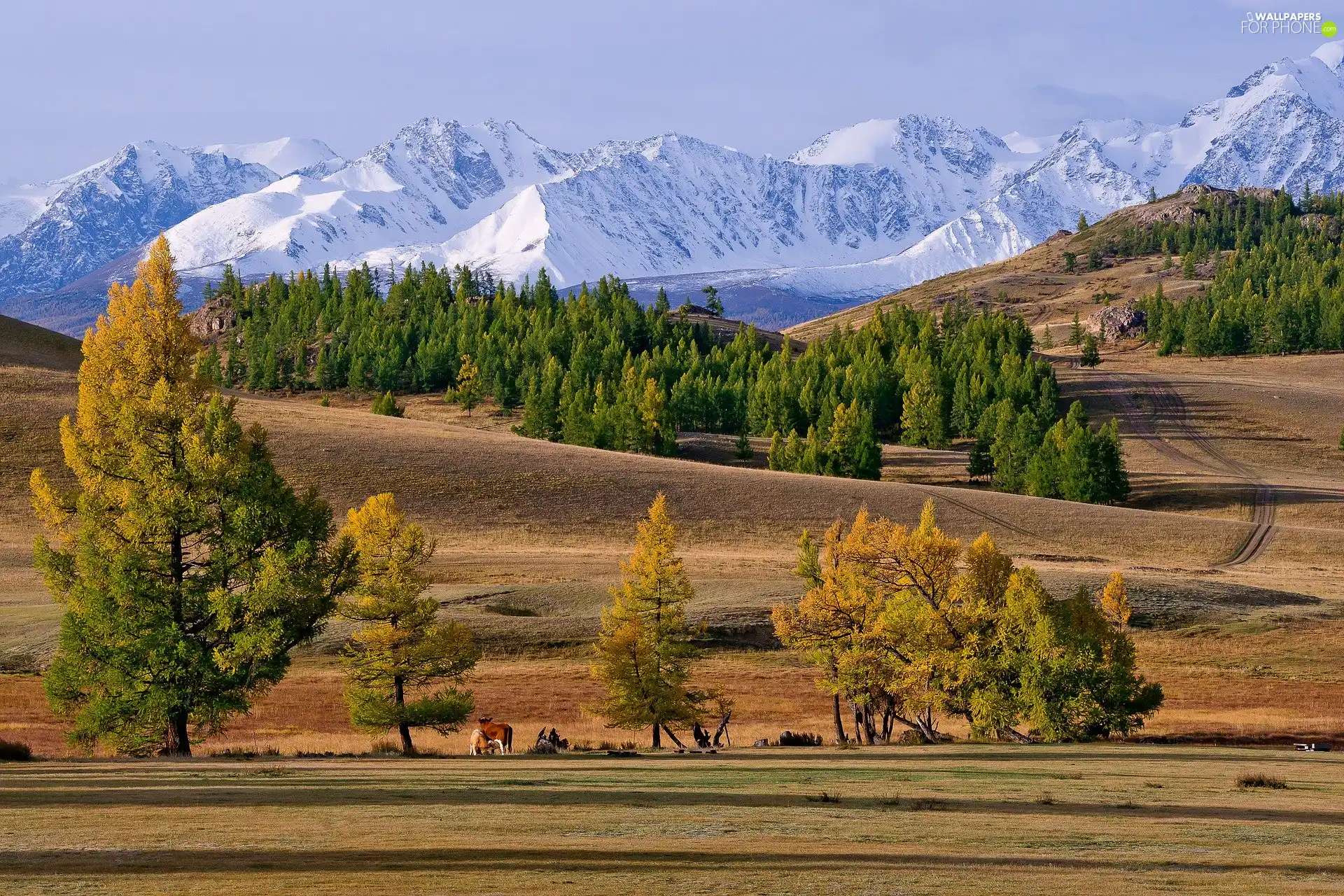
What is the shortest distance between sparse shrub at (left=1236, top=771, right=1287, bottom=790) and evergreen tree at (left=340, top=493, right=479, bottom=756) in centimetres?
2472

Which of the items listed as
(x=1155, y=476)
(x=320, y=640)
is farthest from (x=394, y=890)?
(x=1155, y=476)

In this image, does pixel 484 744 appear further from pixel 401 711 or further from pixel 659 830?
pixel 659 830

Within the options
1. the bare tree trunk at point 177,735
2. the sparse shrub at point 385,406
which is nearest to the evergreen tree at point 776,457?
the sparse shrub at point 385,406

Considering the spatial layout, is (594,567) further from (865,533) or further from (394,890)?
(394,890)

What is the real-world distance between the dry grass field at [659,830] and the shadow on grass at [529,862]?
0.05 m

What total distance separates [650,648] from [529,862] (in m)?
30.3

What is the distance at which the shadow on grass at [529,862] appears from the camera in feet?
53.4

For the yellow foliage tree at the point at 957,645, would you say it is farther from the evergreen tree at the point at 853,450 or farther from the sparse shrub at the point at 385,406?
the sparse shrub at the point at 385,406

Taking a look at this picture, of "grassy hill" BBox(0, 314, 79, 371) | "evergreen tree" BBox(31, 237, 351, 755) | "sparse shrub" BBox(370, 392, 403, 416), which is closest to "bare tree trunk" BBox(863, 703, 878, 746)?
"evergreen tree" BBox(31, 237, 351, 755)

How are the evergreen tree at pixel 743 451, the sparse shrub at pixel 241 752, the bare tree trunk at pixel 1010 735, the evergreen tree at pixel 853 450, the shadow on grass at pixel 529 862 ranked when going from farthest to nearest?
the evergreen tree at pixel 743 451 < the evergreen tree at pixel 853 450 < the bare tree trunk at pixel 1010 735 < the sparse shrub at pixel 241 752 < the shadow on grass at pixel 529 862

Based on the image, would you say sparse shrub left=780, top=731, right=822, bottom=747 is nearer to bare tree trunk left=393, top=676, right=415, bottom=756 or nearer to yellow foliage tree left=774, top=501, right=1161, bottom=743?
yellow foliage tree left=774, top=501, right=1161, bottom=743

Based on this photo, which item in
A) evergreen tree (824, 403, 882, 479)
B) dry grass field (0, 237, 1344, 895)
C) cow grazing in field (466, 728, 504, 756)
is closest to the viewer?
dry grass field (0, 237, 1344, 895)

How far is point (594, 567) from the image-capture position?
8238 centimetres

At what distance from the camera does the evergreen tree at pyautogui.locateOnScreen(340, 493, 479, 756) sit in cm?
4331
